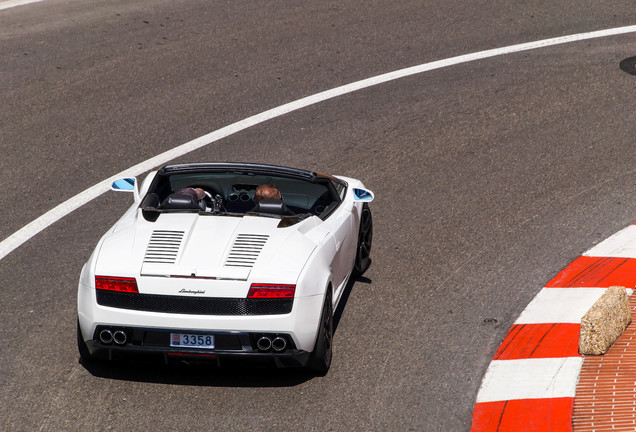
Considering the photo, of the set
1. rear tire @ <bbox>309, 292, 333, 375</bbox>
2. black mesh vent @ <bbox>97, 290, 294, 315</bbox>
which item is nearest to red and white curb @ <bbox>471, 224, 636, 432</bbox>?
rear tire @ <bbox>309, 292, 333, 375</bbox>

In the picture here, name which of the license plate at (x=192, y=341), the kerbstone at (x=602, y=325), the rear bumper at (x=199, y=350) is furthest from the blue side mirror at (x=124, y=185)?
the kerbstone at (x=602, y=325)

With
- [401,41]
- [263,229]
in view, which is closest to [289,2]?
[401,41]

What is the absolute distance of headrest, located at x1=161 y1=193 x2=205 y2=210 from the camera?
7.16 metres

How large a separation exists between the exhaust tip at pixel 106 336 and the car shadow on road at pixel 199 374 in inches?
14.5

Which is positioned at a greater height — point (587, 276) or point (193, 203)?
point (193, 203)

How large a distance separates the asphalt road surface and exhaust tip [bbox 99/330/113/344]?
39 centimetres

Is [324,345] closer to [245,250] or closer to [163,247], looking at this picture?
[245,250]

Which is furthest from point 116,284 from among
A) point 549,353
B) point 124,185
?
point 549,353

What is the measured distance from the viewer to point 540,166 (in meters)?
10.7

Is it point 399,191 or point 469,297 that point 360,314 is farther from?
point 399,191

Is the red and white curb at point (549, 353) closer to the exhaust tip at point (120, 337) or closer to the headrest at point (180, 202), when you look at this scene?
the exhaust tip at point (120, 337)

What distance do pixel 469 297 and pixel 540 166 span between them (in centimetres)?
339

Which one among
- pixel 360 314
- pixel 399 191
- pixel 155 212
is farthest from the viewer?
pixel 399 191

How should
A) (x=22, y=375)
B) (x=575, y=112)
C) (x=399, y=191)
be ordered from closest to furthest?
(x=22, y=375)
(x=399, y=191)
(x=575, y=112)
